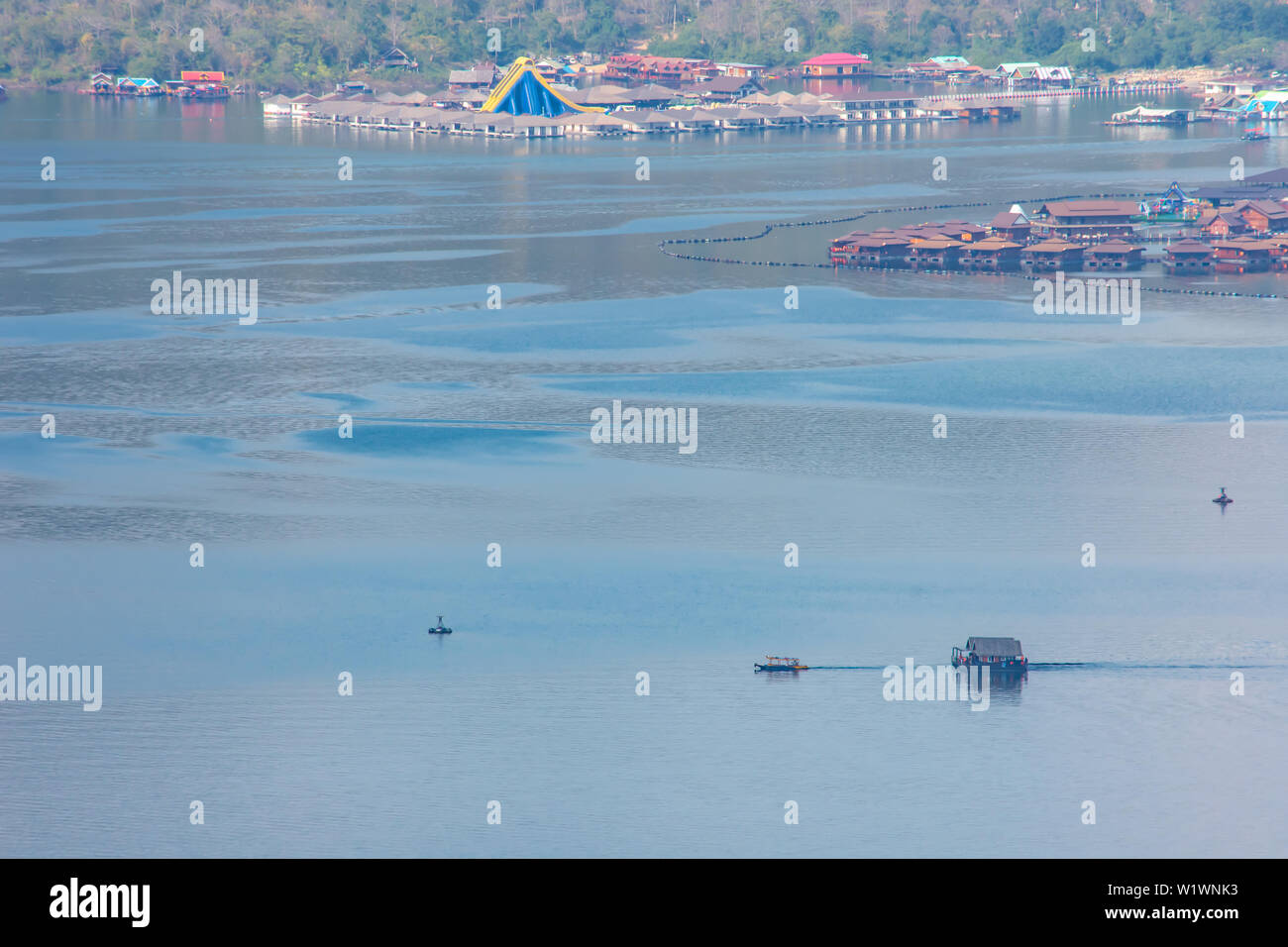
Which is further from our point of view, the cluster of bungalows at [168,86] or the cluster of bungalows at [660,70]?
the cluster of bungalows at [660,70]

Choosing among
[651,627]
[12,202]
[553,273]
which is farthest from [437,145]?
[651,627]

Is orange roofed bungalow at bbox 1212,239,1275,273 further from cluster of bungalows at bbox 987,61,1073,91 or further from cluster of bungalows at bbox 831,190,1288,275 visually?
cluster of bungalows at bbox 987,61,1073,91

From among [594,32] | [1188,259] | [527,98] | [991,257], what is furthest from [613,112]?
[1188,259]

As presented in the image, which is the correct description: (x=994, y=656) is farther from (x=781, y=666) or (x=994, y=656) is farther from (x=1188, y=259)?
(x=1188, y=259)

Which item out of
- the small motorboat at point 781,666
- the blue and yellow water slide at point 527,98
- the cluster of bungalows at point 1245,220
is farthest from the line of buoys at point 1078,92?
the small motorboat at point 781,666

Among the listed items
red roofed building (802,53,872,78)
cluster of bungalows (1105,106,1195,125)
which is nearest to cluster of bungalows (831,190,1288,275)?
cluster of bungalows (1105,106,1195,125)

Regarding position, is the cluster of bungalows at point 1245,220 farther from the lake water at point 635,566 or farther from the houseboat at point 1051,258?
the lake water at point 635,566
